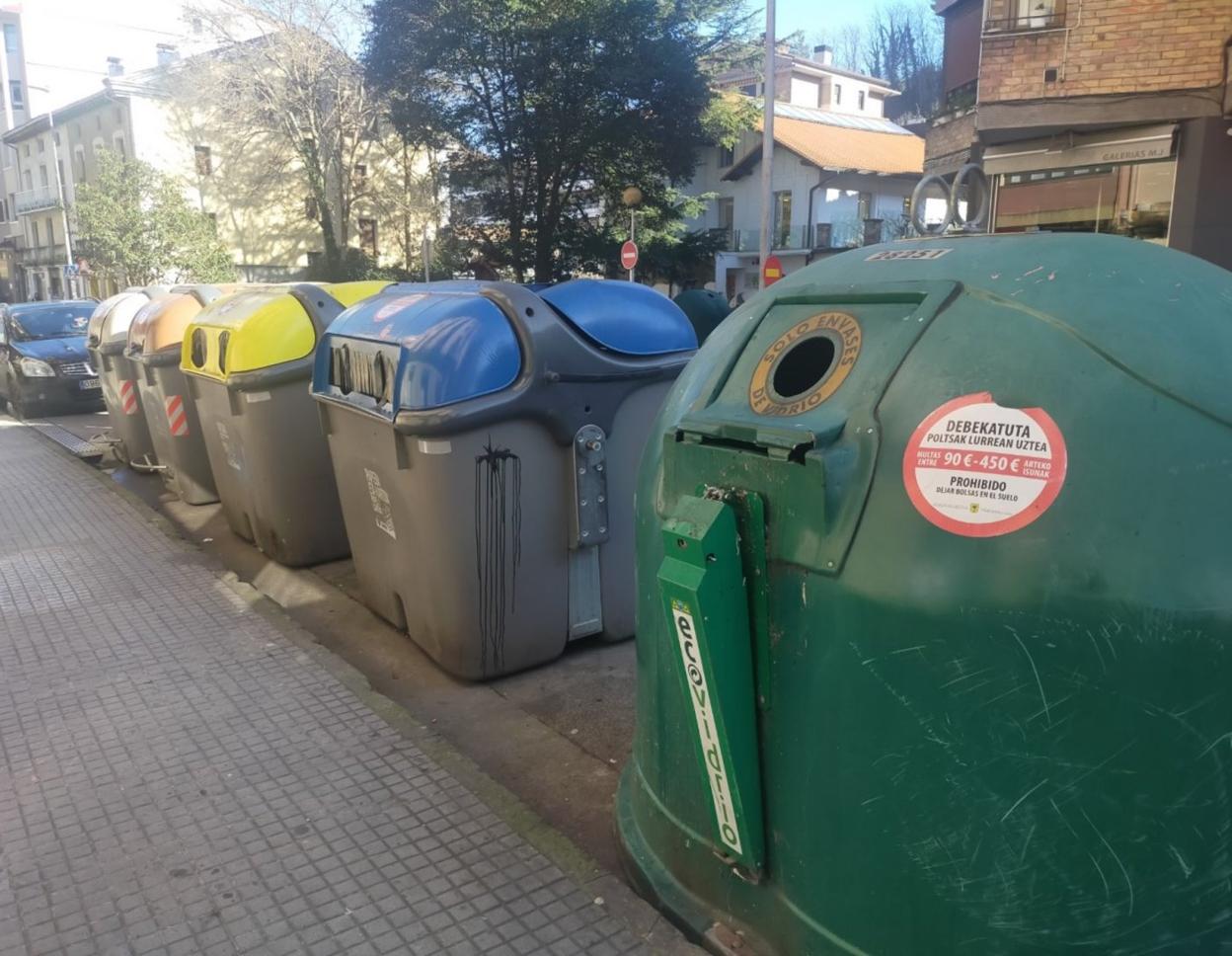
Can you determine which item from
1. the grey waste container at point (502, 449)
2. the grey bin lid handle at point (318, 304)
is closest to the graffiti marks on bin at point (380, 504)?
the grey waste container at point (502, 449)

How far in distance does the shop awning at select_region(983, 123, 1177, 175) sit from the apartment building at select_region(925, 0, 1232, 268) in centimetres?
1

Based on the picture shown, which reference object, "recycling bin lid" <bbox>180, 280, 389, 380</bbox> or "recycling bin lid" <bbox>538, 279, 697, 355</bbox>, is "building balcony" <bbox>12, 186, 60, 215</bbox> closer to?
"recycling bin lid" <bbox>180, 280, 389, 380</bbox>

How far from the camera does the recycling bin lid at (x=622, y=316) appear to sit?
4.23 meters

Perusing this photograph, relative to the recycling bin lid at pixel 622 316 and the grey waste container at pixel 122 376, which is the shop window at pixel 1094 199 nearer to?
the recycling bin lid at pixel 622 316

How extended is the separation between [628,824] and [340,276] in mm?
29802

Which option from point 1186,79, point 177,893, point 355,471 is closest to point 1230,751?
point 177,893

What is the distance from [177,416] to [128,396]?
1.57m

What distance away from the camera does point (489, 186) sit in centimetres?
2214

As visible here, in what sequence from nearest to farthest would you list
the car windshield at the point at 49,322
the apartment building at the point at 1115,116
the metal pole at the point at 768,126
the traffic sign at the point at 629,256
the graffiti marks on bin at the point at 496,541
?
the graffiti marks on bin at the point at 496,541 → the apartment building at the point at 1115,116 → the car windshield at the point at 49,322 → the metal pole at the point at 768,126 → the traffic sign at the point at 629,256

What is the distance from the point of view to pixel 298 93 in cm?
2823

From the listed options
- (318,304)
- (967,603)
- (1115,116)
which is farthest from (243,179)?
(967,603)

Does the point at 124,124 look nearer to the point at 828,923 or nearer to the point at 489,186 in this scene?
the point at 489,186

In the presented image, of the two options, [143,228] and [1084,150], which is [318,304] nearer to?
[1084,150]

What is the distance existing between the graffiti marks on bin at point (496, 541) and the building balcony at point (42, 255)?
47557 millimetres
